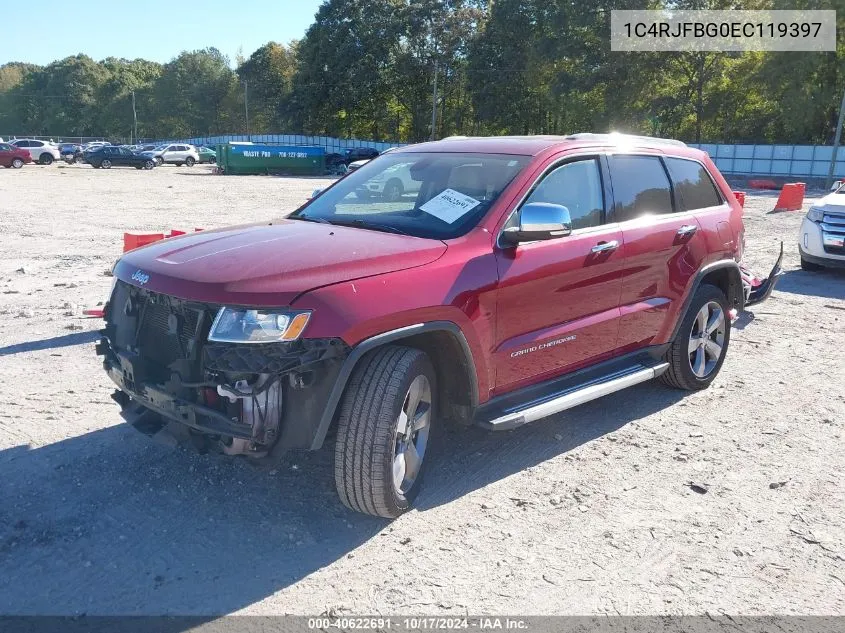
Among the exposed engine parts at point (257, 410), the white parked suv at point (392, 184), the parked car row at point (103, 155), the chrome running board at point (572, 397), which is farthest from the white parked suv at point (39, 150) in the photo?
the exposed engine parts at point (257, 410)

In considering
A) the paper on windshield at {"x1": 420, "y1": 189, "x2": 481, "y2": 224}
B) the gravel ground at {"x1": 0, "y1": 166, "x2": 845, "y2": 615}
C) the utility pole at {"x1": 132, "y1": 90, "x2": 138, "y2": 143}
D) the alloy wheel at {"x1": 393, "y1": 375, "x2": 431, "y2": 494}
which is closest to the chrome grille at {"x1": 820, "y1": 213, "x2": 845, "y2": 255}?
the gravel ground at {"x1": 0, "y1": 166, "x2": 845, "y2": 615}

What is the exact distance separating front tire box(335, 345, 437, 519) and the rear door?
1878 millimetres

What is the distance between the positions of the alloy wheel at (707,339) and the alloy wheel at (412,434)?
2.58 meters

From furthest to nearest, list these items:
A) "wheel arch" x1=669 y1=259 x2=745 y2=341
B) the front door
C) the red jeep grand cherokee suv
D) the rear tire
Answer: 1. the rear tire
2. "wheel arch" x1=669 y1=259 x2=745 y2=341
3. the front door
4. the red jeep grand cherokee suv

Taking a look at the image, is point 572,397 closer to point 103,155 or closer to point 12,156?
point 12,156

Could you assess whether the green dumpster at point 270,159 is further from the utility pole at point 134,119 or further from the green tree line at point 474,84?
the utility pole at point 134,119

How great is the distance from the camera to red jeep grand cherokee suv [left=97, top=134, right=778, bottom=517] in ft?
10.3

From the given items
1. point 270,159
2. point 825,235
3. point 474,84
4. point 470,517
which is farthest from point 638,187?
point 474,84

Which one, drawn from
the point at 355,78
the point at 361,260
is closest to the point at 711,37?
the point at 355,78

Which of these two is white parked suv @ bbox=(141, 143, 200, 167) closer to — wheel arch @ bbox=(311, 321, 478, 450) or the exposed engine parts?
wheel arch @ bbox=(311, 321, 478, 450)

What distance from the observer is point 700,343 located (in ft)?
18.1

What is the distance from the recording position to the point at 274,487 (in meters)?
3.89

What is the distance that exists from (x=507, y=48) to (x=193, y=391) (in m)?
58.0

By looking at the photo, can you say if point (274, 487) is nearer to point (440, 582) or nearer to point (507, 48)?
point (440, 582)
